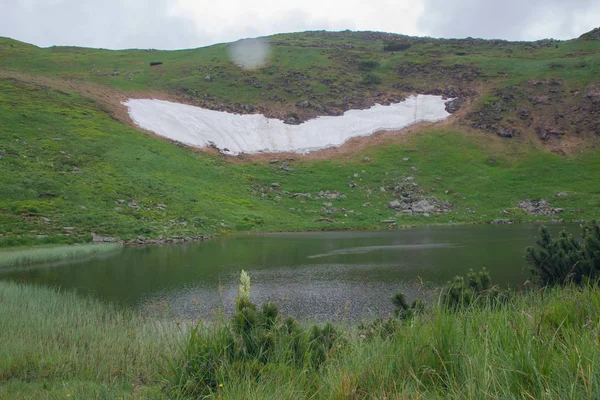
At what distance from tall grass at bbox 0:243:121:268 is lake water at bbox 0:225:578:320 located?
56.7 inches

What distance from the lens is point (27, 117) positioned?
45.1 meters

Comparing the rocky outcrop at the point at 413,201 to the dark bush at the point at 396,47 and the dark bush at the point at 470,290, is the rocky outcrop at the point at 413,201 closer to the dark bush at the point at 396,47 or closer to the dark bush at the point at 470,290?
the dark bush at the point at 470,290

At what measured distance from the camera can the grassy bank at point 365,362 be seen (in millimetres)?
3535

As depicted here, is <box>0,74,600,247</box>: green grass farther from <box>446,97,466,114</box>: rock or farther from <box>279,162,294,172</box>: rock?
<box>446,97,466,114</box>: rock

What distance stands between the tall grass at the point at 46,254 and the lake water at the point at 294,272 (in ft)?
4.73

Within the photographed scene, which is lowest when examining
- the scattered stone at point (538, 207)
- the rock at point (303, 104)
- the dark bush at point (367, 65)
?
the scattered stone at point (538, 207)

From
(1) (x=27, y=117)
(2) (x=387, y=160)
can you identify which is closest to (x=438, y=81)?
(2) (x=387, y=160)

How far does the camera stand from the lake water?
1423 centimetres

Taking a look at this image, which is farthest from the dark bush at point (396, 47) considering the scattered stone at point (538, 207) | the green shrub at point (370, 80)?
the scattered stone at point (538, 207)

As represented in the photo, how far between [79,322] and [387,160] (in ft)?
169

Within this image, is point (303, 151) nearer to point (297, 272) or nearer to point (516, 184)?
point (516, 184)

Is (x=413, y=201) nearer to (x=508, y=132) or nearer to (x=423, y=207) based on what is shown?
(x=423, y=207)

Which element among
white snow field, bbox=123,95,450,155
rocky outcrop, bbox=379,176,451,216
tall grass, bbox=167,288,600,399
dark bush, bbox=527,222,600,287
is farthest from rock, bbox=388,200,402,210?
tall grass, bbox=167,288,600,399

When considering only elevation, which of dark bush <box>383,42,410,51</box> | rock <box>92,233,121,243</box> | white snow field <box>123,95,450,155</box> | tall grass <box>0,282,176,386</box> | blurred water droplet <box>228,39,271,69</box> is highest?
dark bush <box>383,42,410,51</box>
